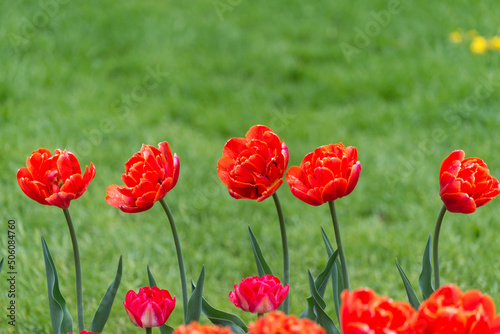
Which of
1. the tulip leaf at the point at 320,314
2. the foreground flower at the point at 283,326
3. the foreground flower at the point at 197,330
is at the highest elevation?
the foreground flower at the point at 283,326

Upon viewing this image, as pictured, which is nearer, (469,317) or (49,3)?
(469,317)

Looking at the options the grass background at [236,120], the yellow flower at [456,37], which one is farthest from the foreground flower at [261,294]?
the yellow flower at [456,37]

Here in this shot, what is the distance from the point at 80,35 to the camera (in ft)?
16.2

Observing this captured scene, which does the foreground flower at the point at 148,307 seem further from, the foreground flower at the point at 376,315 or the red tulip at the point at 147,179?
the foreground flower at the point at 376,315

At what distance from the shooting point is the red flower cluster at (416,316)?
0.81m

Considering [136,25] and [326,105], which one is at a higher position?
[136,25]

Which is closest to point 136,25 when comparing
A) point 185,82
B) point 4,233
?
point 185,82

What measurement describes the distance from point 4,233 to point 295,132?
1.90 meters

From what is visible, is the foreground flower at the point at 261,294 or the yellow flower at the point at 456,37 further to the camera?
the yellow flower at the point at 456,37

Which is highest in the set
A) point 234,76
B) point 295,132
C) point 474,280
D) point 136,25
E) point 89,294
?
point 136,25

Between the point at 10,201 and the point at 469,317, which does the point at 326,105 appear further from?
the point at 469,317

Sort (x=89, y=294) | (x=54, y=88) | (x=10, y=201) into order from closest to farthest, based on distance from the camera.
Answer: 1. (x=89, y=294)
2. (x=10, y=201)
3. (x=54, y=88)

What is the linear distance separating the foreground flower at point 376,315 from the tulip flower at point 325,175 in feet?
1.43

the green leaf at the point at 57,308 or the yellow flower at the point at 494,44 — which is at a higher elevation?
the yellow flower at the point at 494,44
